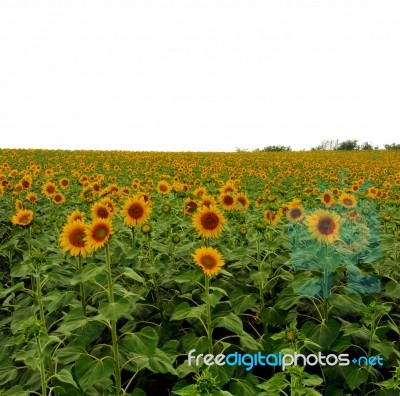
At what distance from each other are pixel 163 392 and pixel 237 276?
3.99 feet

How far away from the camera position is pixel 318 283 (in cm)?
383

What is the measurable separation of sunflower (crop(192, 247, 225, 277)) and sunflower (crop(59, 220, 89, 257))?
815 mm

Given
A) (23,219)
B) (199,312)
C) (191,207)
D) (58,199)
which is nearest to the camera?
(199,312)

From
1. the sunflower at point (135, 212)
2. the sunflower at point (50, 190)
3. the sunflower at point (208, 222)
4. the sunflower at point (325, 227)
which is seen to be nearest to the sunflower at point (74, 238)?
the sunflower at point (135, 212)

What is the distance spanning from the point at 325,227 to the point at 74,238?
191 cm

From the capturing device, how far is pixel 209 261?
331cm

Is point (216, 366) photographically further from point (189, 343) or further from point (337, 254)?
point (337, 254)

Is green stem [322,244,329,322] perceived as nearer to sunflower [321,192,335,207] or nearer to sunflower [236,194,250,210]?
sunflower [236,194,250,210]

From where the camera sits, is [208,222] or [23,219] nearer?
[208,222]

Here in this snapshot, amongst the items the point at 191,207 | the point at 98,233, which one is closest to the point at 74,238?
the point at 98,233

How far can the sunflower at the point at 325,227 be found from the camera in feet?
11.9

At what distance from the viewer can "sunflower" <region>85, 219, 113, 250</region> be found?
3033 millimetres

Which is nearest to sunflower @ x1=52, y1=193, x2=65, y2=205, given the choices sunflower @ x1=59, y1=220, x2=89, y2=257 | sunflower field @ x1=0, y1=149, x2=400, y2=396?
sunflower field @ x1=0, y1=149, x2=400, y2=396

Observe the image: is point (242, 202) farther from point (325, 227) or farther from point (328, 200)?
point (325, 227)
